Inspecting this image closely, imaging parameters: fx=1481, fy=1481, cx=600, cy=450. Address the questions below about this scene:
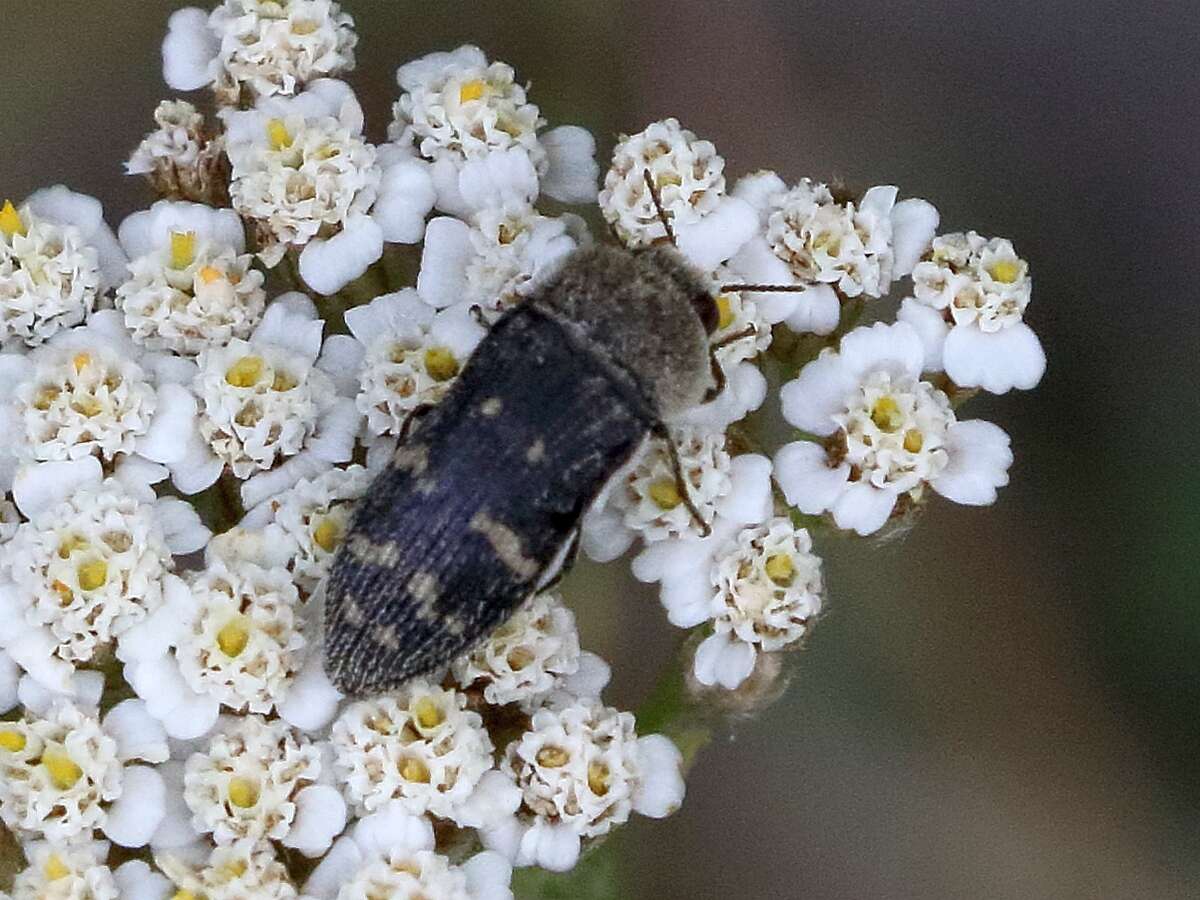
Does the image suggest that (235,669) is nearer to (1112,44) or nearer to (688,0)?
(688,0)

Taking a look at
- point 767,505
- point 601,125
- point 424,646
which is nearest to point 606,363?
point 767,505

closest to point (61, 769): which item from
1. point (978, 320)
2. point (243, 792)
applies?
point (243, 792)

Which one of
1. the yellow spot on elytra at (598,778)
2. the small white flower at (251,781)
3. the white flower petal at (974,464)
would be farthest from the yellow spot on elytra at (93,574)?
the white flower petal at (974,464)

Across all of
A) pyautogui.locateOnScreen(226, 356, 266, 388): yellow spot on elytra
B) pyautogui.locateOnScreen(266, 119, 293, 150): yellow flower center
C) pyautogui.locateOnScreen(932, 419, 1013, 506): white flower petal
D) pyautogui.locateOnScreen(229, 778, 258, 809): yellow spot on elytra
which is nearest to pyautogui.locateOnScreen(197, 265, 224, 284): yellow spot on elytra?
pyautogui.locateOnScreen(226, 356, 266, 388): yellow spot on elytra

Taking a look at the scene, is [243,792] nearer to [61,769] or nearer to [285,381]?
Result: [61,769]

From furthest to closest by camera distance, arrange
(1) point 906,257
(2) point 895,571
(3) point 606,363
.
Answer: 1. (2) point 895,571
2. (1) point 906,257
3. (3) point 606,363

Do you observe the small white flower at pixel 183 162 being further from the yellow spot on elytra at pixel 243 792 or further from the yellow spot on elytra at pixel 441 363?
the yellow spot on elytra at pixel 243 792
